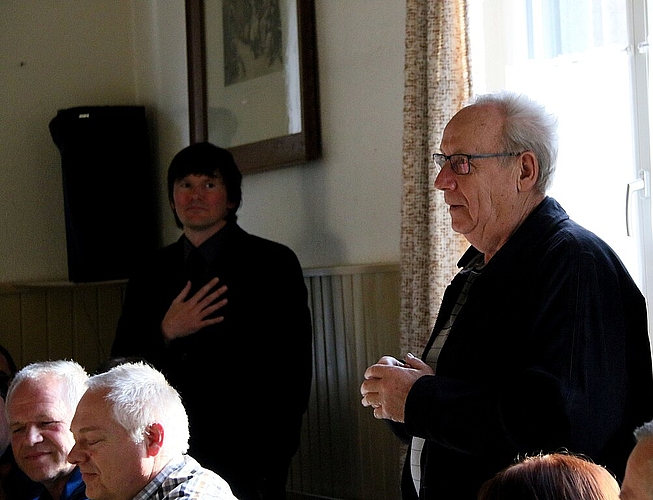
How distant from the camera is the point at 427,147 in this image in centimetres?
298

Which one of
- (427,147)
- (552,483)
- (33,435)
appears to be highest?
(427,147)

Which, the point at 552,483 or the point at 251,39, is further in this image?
the point at 251,39

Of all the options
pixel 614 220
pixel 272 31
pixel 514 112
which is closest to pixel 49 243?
pixel 272 31

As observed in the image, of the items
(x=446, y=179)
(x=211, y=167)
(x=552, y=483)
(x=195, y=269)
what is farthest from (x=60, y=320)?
(x=552, y=483)

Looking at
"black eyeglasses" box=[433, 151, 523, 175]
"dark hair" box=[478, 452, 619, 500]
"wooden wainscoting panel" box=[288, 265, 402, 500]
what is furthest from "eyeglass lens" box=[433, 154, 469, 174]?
"wooden wainscoting panel" box=[288, 265, 402, 500]

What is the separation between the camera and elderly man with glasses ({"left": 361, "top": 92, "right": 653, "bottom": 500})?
1729 millimetres

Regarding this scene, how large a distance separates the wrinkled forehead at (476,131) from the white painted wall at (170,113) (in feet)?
4.27

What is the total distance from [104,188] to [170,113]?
1.60 ft

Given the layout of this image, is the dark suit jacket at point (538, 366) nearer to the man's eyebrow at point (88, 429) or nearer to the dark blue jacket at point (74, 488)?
the man's eyebrow at point (88, 429)

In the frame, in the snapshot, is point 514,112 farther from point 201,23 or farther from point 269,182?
point 201,23

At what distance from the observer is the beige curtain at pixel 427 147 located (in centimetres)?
289

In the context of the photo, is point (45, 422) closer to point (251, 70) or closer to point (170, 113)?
point (251, 70)

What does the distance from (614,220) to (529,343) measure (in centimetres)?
119

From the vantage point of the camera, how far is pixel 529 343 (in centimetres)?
177
